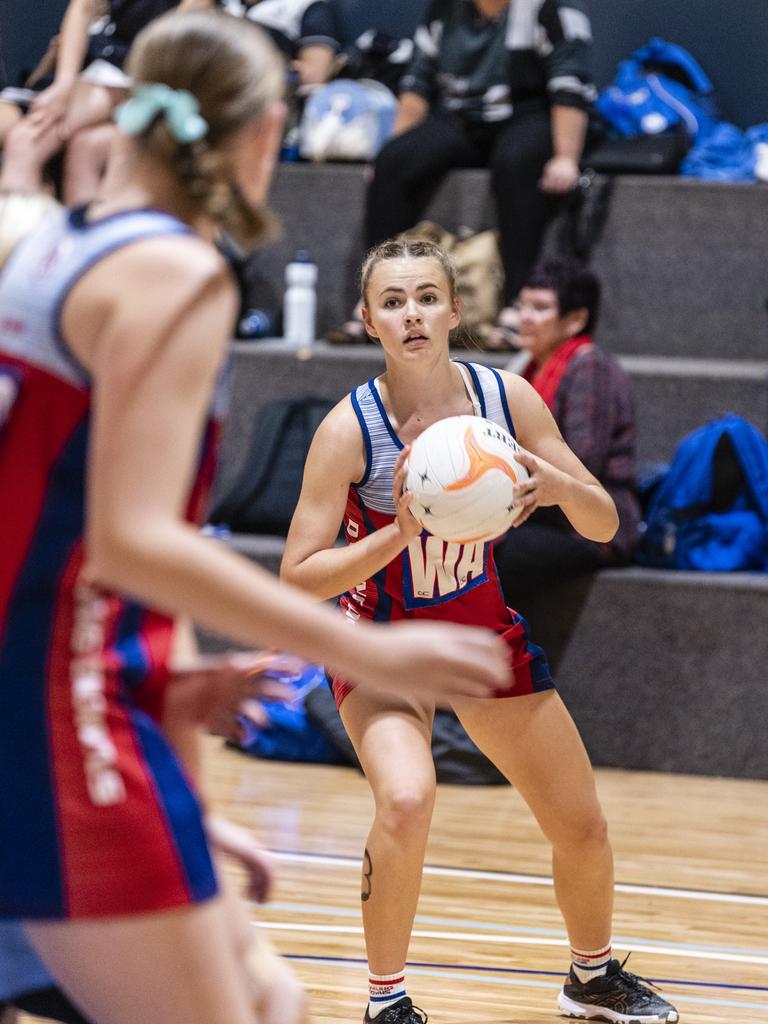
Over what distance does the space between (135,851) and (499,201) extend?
4.93 metres

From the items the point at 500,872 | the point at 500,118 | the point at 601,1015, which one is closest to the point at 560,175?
the point at 500,118

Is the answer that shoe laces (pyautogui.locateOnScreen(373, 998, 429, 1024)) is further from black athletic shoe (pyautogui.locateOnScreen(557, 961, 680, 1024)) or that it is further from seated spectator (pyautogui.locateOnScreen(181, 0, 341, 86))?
seated spectator (pyautogui.locateOnScreen(181, 0, 341, 86))

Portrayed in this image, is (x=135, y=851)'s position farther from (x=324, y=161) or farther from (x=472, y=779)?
(x=324, y=161)

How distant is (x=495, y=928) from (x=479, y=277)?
3156 mm

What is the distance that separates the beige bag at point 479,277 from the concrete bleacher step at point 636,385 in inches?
6.1

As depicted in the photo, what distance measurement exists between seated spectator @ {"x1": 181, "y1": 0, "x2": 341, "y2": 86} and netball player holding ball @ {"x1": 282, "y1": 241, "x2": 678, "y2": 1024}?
4004 mm

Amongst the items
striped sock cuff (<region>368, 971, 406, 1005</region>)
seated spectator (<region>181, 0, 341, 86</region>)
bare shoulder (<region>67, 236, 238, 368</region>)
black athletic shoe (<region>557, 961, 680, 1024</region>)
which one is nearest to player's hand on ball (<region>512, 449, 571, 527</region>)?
striped sock cuff (<region>368, 971, 406, 1005</region>)

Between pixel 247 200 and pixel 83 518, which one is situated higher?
pixel 247 200

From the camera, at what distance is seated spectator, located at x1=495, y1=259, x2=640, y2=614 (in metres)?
4.96

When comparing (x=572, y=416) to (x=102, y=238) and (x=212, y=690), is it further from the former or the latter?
(x=102, y=238)

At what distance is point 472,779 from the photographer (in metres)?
4.95

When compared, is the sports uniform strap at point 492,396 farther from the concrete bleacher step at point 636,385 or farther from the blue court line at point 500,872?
the concrete bleacher step at point 636,385

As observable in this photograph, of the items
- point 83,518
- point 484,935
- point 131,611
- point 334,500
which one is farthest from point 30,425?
point 484,935

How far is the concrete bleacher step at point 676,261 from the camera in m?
6.11
